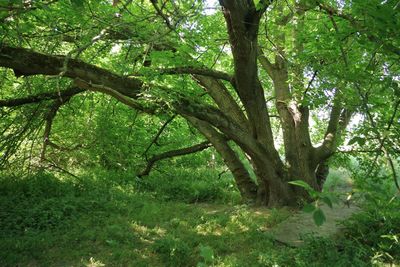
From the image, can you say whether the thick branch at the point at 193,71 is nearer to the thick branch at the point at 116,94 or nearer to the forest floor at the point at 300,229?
the thick branch at the point at 116,94

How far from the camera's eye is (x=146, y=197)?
27.9 ft

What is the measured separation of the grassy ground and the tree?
1.28 m

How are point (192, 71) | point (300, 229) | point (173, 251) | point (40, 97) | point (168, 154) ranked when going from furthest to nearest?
point (168, 154) < point (40, 97) < point (300, 229) < point (192, 71) < point (173, 251)

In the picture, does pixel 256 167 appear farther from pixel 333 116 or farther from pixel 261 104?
pixel 333 116

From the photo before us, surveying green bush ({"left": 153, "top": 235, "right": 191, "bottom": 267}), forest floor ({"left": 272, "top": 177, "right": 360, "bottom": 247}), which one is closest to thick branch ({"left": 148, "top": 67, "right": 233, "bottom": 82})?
green bush ({"left": 153, "top": 235, "right": 191, "bottom": 267})

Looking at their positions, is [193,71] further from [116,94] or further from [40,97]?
[40,97]

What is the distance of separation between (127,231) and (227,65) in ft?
16.1

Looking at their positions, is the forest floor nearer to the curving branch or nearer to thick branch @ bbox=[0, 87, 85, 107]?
the curving branch

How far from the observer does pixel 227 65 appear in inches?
361

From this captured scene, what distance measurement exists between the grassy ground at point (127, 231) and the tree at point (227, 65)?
128cm

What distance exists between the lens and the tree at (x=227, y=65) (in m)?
4.48

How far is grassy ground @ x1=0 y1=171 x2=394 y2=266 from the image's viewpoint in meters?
4.99

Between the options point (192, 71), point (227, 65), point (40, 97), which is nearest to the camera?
point (192, 71)

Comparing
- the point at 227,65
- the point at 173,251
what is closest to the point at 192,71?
the point at 173,251
